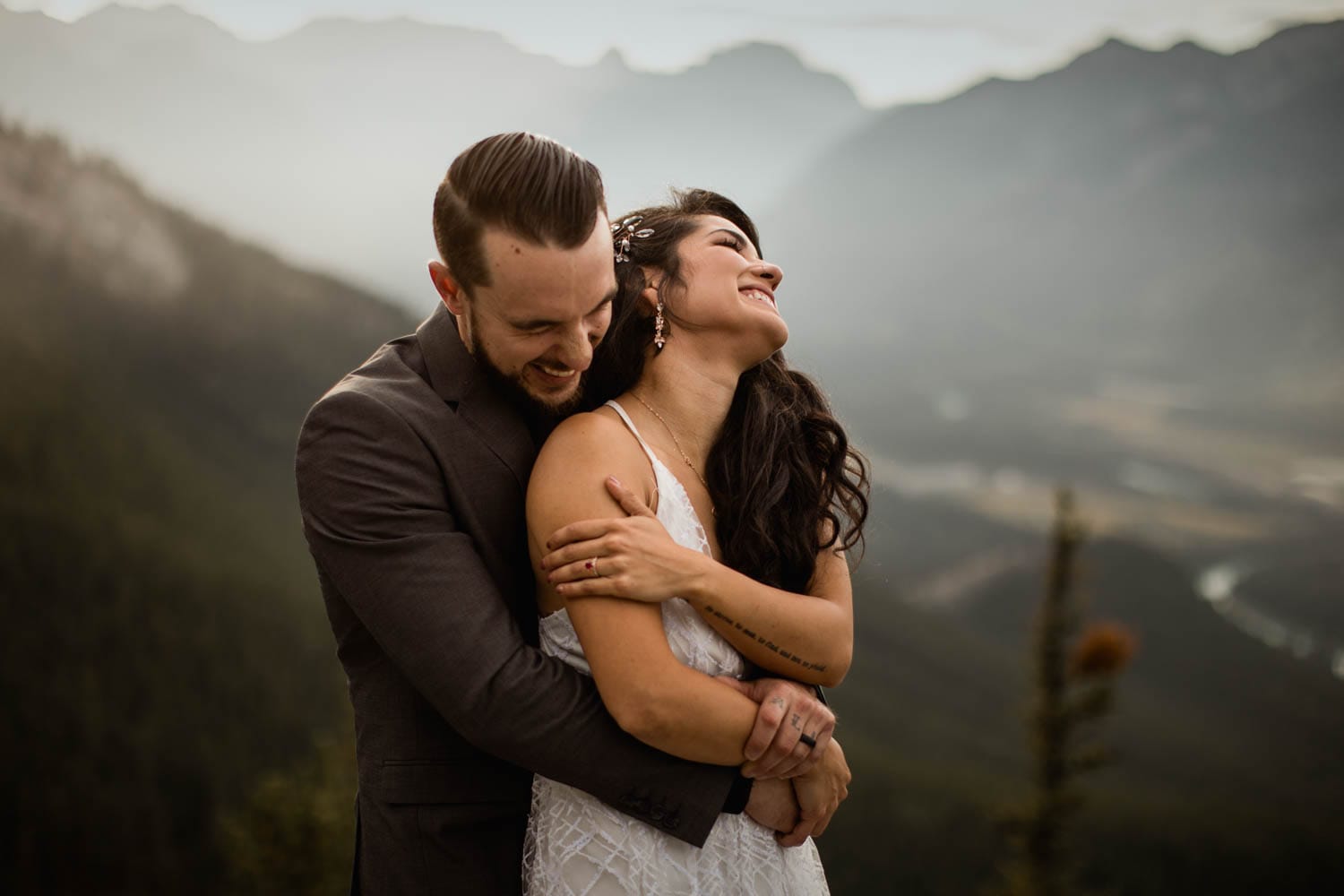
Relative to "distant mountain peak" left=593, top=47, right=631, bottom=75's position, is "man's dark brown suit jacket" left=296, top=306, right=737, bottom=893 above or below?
below

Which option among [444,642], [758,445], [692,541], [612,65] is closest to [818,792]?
[692,541]

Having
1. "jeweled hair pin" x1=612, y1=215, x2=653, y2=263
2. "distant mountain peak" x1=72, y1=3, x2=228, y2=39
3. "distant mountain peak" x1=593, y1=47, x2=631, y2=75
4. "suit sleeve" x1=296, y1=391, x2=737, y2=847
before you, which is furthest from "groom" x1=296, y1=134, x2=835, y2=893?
"distant mountain peak" x1=593, y1=47, x2=631, y2=75

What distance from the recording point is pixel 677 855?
264cm

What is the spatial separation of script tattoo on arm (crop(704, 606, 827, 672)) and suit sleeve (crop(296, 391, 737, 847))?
0.36 m

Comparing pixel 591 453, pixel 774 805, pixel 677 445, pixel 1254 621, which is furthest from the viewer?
pixel 1254 621

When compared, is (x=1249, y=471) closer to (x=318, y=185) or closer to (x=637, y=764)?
(x=318, y=185)

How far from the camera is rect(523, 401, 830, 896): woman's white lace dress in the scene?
2615 mm

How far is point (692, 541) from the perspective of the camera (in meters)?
2.83

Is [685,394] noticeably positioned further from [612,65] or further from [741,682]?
[612,65]

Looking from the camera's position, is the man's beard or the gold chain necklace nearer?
the man's beard

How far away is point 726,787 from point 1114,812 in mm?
65019

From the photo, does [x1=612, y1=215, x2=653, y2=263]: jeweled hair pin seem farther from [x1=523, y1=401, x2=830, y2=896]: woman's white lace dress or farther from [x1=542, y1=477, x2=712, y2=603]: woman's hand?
[x1=542, y1=477, x2=712, y2=603]: woman's hand

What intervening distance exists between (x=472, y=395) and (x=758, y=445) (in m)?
0.91

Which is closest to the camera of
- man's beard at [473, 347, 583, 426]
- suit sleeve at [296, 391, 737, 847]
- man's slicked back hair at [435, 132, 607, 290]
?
suit sleeve at [296, 391, 737, 847]
